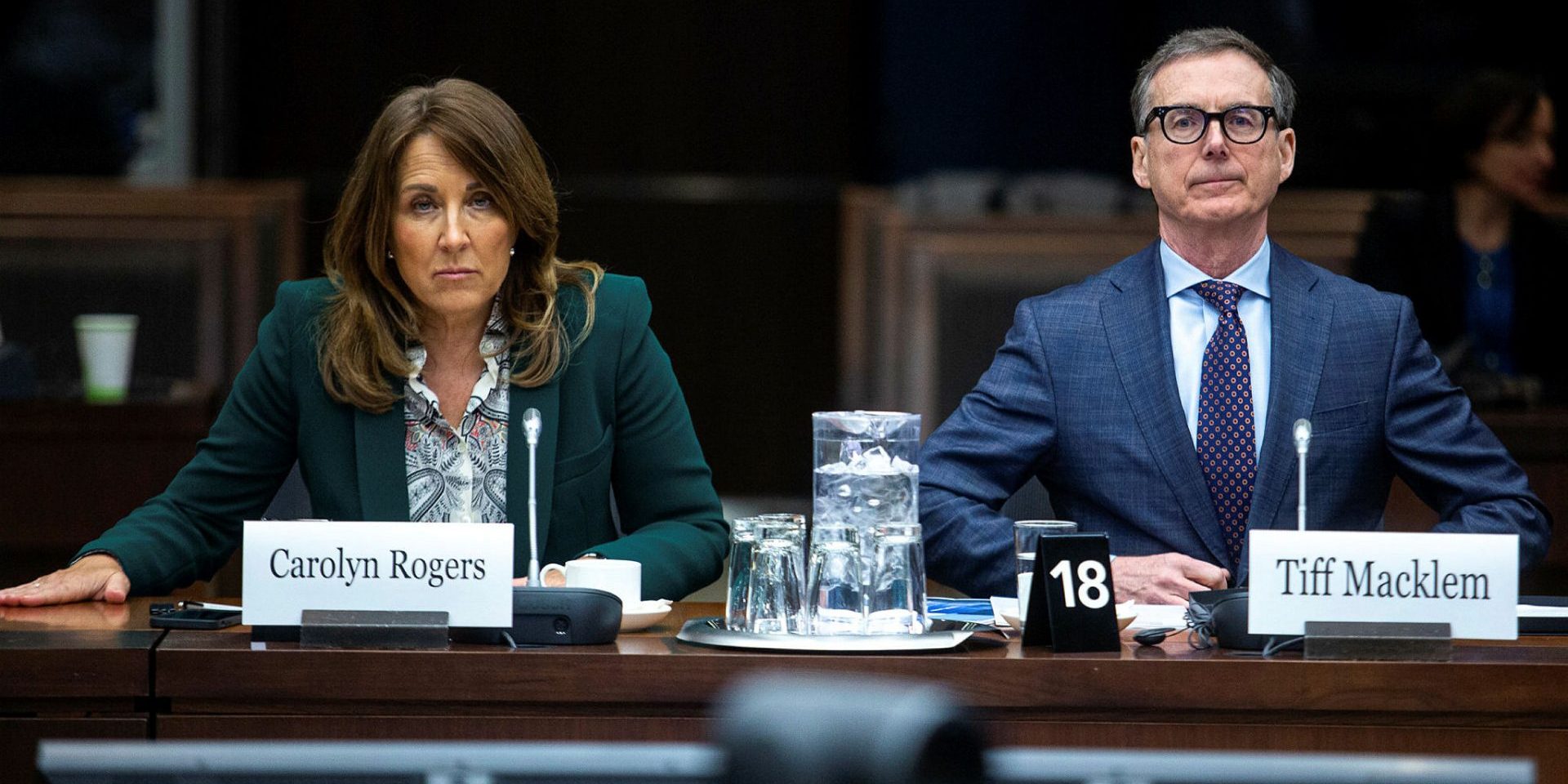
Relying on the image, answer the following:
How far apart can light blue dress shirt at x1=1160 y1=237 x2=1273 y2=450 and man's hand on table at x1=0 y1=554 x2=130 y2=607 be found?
4.06 feet

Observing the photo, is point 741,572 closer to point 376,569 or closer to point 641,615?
point 641,615

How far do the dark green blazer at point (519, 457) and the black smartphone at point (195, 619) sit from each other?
332 millimetres

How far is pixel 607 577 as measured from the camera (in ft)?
6.31

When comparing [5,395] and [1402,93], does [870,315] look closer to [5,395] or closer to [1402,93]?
[1402,93]

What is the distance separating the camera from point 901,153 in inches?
227

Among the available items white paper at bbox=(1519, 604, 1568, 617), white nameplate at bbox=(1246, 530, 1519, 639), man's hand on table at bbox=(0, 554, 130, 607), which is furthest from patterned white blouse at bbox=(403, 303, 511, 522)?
white paper at bbox=(1519, 604, 1568, 617)

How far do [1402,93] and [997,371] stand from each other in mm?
2982

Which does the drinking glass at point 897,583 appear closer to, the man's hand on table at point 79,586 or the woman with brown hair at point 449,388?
the woman with brown hair at point 449,388

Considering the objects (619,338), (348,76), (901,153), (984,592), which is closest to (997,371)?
(984,592)

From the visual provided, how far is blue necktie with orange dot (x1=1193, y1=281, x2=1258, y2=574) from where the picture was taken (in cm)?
229

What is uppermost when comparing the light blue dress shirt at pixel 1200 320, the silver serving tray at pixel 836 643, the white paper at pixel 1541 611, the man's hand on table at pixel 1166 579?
the light blue dress shirt at pixel 1200 320

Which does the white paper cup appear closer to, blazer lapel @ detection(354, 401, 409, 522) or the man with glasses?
blazer lapel @ detection(354, 401, 409, 522)

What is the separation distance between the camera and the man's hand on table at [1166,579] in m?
2.07

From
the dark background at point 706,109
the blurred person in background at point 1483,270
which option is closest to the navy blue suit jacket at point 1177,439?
Result: the blurred person in background at point 1483,270
